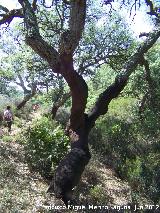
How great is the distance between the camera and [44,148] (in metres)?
12.4

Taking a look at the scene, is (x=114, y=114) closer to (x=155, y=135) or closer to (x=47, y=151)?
(x=155, y=135)

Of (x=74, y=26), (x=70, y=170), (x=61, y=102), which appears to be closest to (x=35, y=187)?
(x=70, y=170)

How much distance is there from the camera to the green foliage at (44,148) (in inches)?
477

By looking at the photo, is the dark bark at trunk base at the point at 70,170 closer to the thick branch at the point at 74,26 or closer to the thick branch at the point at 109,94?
the thick branch at the point at 109,94

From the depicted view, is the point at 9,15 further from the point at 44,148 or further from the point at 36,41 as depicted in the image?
the point at 44,148

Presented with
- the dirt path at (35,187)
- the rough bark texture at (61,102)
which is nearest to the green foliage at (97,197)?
the dirt path at (35,187)

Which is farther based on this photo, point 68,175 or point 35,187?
point 68,175

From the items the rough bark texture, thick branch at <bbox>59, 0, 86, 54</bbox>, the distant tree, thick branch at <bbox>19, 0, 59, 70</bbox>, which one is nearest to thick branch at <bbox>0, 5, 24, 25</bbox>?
the distant tree

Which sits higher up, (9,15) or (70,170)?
(9,15)

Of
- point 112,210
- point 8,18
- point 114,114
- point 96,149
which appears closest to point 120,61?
point 114,114

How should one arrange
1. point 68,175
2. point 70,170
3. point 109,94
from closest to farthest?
point 68,175 → point 70,170 → point 109,94

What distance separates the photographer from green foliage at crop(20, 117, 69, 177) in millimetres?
12125

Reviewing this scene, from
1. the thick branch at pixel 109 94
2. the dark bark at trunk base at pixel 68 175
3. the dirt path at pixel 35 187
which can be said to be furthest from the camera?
the thick branch at pixel 109 94

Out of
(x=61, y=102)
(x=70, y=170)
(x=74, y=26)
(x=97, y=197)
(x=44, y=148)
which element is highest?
(x=61, y=102)
